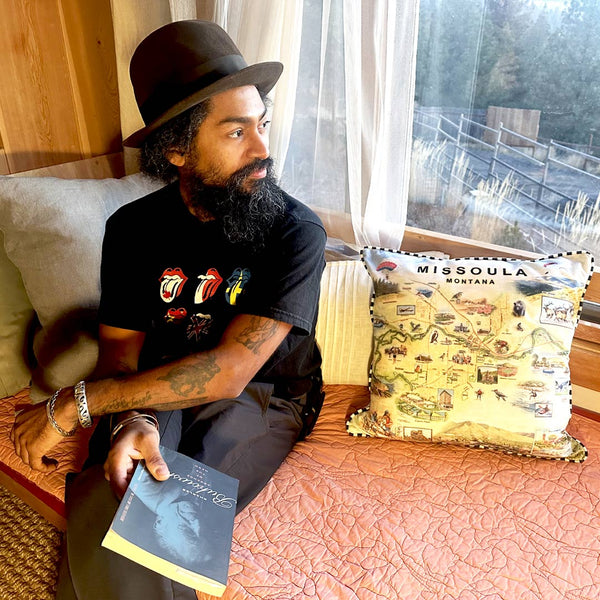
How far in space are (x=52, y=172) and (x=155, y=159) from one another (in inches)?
25.8

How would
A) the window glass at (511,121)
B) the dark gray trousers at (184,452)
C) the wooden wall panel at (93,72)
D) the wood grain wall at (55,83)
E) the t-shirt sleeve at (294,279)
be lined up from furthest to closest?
the wooden wall panel at (93,72) < the wood grain wall at (55,83) < the window glass at (511,121) < the t-shirt sleeve at (294,279) < the dark gray trousers at (184,452)

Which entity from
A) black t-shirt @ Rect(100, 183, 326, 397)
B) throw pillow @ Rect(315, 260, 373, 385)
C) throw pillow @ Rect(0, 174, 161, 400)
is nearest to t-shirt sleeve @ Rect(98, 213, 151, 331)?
black t-shirt @ Rect(100, 183, 326, 397)

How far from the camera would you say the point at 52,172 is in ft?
5.68

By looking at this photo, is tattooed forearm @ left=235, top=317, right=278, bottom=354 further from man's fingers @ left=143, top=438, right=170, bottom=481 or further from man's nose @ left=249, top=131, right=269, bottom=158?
man's nose @ left=249, top=131, right=269, bottom=158

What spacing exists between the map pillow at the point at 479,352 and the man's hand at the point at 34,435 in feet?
2.25

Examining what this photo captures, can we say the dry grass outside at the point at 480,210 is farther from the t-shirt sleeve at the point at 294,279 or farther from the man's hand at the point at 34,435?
the man's hand at the point at 34,435

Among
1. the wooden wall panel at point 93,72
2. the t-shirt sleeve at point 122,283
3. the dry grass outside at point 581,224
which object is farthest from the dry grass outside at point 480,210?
the wooden wall panel at point 93,72

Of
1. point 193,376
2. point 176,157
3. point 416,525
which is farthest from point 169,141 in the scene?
point 416,525

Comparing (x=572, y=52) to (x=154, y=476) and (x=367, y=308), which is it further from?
(x=154, y=476)

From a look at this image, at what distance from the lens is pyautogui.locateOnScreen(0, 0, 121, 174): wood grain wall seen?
5.50ft

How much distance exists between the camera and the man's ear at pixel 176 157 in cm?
122

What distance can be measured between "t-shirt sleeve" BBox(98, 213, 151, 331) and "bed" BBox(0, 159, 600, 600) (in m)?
0.14

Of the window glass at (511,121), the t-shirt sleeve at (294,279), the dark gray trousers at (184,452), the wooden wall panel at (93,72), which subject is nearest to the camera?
the dark gray trousers at (184,452)

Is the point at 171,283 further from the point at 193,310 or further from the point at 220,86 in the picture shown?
the point at 220,86
